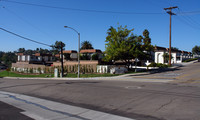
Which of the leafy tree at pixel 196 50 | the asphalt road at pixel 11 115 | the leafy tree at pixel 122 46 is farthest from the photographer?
the leafy tree at pixel 196 50

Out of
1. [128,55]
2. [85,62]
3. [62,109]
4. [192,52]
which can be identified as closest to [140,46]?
[128,55]

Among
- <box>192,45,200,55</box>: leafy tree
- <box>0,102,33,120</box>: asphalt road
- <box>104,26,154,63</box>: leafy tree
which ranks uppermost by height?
<box>192,45,200,55</box>: leafy tree

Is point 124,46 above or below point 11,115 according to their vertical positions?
above

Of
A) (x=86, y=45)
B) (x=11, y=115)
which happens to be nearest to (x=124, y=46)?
(x=11, y=115)

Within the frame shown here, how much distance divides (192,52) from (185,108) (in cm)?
10767

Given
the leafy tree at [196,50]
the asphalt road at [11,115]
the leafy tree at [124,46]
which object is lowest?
the asphalt road at [11,115]

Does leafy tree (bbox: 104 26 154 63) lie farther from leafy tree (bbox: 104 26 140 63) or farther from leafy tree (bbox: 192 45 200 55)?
leafy tree (bbox: 192 45 200 55)

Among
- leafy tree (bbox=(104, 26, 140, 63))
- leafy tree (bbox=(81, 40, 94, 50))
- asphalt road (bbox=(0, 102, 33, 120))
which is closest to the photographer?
asphalt road (bbox=(0, 102, 33, 120))

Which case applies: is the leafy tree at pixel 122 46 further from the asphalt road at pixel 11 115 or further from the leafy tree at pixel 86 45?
the leafy tree at pixel 86 45

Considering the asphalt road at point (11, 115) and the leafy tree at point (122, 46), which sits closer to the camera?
the asphalt road at point (11, 115)

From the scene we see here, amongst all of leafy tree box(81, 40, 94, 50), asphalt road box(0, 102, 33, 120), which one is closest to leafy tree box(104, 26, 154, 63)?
asphalt road box(0, 102, 33, 120)

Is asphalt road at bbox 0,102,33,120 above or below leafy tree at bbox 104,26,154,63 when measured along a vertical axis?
below

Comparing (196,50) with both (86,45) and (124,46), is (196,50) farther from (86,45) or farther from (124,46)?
(124,46)

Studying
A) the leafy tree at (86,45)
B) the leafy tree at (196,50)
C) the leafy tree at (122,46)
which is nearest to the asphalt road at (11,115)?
the leafy tree at (122,46)
